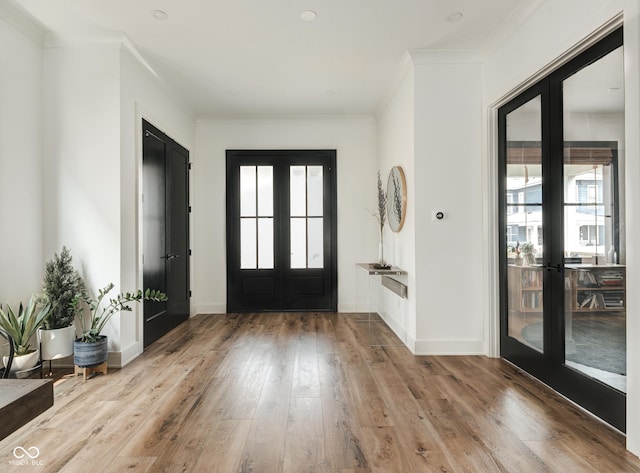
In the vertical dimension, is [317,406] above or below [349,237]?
below

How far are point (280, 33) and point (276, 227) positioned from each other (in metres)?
2.83

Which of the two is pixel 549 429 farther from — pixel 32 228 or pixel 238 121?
pixel 238 121

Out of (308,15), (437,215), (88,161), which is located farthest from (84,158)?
(437,215)

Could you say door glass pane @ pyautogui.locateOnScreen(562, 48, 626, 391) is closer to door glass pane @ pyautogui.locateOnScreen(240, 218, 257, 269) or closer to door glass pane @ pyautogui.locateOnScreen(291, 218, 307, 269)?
door glass pane @ pyautogui.locateOnScreen(291, 218, 307, 269)

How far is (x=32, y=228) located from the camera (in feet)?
10.3

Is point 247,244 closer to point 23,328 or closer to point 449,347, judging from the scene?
point 23,328

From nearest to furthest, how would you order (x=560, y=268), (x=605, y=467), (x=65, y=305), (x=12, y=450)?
(x=605, y=467) < (x=12, y=450) < (x=560, y=268) < (x=65, y=305)

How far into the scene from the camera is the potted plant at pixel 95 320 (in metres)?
2.97

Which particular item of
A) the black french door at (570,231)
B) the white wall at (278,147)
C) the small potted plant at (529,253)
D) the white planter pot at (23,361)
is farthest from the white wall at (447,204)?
the white planter pot at (23,361)

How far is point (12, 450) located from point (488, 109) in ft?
13.8

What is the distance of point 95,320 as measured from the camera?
309cm

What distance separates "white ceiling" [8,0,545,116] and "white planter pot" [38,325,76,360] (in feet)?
8.12

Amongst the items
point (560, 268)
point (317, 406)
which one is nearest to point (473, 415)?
point (317, 406)

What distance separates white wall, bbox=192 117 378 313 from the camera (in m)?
5.50
